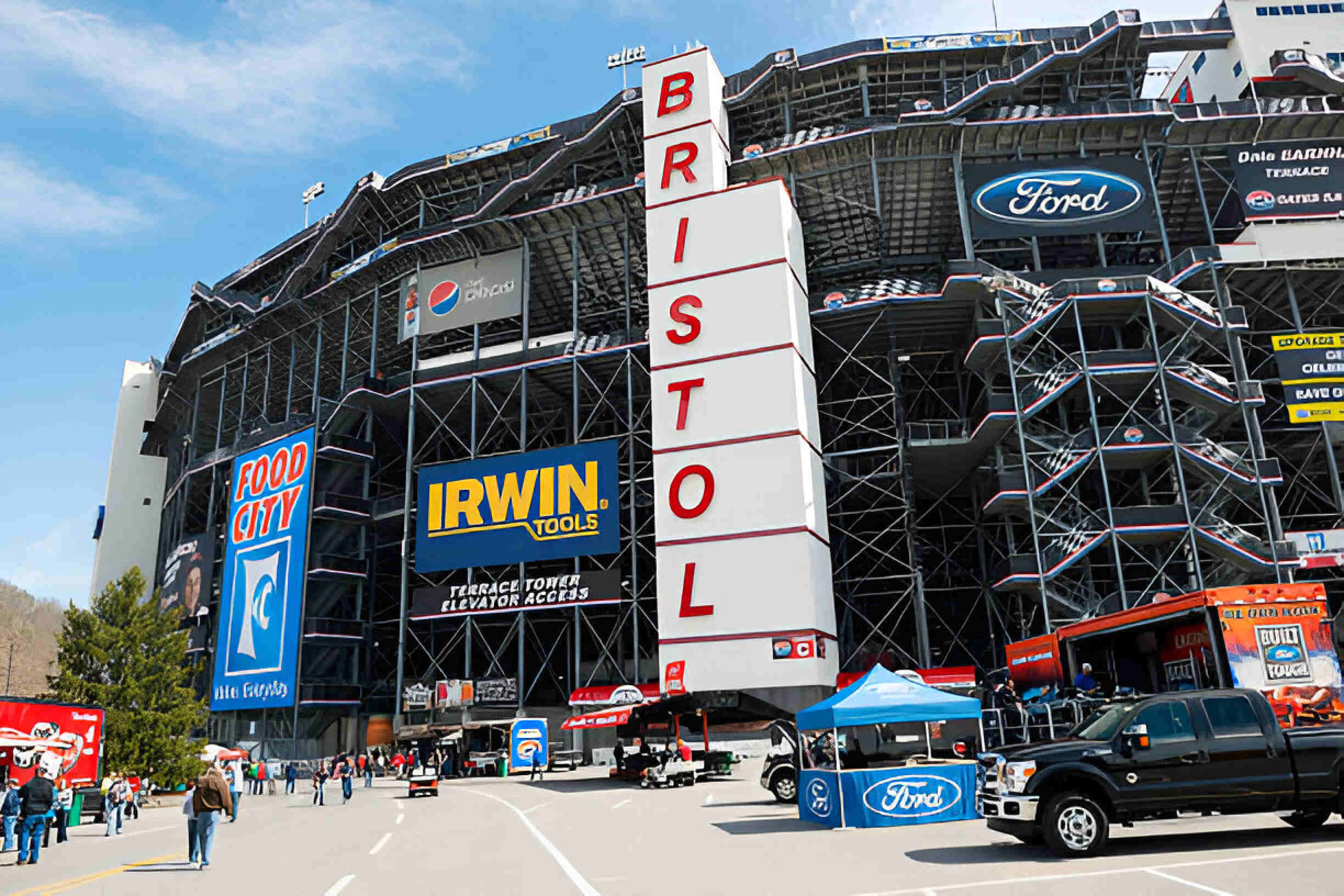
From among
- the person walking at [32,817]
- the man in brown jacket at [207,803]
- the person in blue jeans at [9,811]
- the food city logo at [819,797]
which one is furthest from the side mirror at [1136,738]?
the person in blue jeans at [9,811]

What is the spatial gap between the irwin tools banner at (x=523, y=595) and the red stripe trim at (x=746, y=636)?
19.9 ft

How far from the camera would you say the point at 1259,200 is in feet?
148

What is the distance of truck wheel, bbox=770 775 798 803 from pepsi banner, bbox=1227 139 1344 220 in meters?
37.4

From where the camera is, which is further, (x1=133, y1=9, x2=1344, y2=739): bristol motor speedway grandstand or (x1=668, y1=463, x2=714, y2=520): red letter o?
(x1=668, y1=463, x2=714, y2=520): red letter o

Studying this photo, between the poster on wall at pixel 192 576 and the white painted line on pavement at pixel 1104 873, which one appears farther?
the poster on wall at pixel 192 576

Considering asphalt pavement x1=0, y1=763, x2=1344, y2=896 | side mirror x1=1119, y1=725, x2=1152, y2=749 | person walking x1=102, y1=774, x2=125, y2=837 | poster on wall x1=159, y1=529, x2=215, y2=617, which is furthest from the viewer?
poster on wall x1=159, y1=529, x2=215, y2=617

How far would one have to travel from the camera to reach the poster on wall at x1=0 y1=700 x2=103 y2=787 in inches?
891

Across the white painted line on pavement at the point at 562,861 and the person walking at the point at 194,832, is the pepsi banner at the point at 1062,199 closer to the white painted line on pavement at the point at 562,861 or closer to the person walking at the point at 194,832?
the white painted line on pavement at the point at 562,861

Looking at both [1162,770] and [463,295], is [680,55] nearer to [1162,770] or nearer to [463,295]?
[463,295]

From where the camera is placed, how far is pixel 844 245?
5575cm

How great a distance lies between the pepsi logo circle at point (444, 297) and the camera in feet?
181

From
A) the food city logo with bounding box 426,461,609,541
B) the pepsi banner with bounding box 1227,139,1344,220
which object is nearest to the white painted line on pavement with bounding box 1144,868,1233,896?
the food city logo with bounding box 426,461,609,541

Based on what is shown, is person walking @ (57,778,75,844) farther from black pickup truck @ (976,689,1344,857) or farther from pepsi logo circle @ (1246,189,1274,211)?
pepsi logo circle @ (1246,189,1274,211)

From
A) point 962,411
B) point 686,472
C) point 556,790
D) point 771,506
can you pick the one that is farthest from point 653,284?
point 556,790
